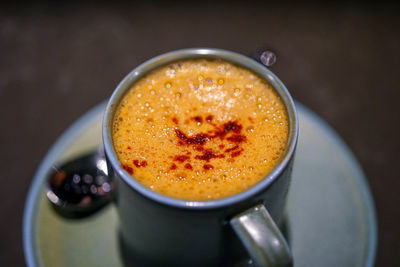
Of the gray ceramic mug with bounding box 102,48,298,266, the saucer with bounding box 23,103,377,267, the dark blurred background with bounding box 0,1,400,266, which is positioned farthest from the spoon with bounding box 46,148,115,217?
the dark blurred background with bounding box 0,1,400,266

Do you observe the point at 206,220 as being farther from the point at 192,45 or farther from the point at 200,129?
the point at 192,45

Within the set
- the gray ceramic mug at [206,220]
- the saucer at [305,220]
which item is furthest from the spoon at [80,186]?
the gray ceramic mug at [206,220]

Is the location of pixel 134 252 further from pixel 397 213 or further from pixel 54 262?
pixel 397 213

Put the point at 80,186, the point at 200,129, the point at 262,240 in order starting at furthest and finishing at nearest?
the point at 80,186
the point at 200,129
the point at 262,240

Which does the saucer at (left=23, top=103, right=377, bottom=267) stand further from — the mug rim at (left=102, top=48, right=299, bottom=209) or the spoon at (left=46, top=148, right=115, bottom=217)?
the mug rim at (left=102, top=48, right=299, bottom=209)

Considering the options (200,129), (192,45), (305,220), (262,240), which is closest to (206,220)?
(262,240)
